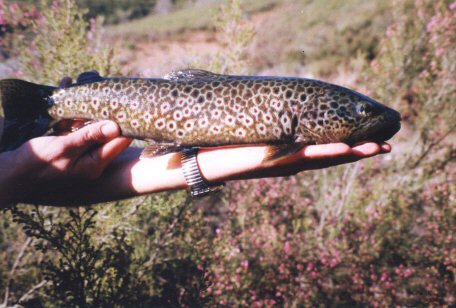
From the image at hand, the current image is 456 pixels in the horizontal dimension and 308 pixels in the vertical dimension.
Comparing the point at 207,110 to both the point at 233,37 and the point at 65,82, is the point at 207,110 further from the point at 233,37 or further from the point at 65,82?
the point at 233,37

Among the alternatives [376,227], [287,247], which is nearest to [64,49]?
[287,247]

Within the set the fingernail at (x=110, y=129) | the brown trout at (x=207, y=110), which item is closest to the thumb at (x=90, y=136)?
the fingernail at (x=110, y=129)

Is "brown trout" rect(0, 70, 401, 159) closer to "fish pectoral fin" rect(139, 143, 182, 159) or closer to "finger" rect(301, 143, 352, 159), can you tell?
"fish pectoral fin" rect(139, 143, 182, 159)

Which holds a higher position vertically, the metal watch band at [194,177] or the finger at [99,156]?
the finger at [99,156]

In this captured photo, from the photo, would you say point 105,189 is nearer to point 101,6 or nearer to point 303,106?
point 303,106

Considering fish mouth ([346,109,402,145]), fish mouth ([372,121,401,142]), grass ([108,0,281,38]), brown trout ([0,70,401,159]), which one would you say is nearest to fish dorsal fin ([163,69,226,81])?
brown trout ([0,70,401,159])

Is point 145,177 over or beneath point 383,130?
over

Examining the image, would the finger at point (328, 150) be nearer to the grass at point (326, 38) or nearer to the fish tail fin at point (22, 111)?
the fish tail fin at point (22, 111)
